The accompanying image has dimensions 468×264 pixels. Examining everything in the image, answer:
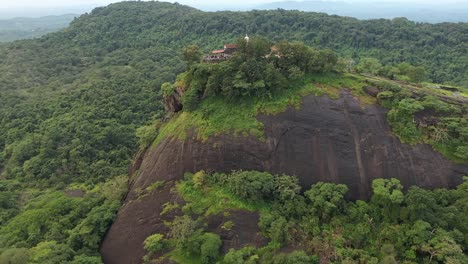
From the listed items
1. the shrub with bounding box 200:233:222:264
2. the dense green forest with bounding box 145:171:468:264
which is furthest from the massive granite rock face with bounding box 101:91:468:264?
the shrub with bounding box 200:233:222:264

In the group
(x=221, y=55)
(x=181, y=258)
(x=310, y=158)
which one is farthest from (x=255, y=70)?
(x=181, y=258)

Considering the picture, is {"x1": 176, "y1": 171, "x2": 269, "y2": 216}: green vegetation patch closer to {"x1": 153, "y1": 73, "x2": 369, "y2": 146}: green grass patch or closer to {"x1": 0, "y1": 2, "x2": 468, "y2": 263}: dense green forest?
{"x1": 153, "y1": 73, "x2": 369, "y2": 146}: green grass patch

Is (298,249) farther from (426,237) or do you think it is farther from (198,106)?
(198,106)

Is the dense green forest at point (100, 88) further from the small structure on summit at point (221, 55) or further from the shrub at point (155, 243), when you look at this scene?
the small structure on summit at point (221, 55)

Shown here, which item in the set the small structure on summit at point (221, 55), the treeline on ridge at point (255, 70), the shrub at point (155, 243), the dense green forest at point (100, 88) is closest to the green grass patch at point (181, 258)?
the shrub at point (155, 243)

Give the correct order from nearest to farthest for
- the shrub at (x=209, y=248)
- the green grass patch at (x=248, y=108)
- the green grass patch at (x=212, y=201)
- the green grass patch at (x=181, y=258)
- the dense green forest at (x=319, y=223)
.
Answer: the dense green forest at (x=319, y=223)
the shrub at (x=209, y=248)
the green grass patch at (x=181, y=258)
the green grass patch at (x=212, y=201)
the green grass patch at (x=248, y=108)

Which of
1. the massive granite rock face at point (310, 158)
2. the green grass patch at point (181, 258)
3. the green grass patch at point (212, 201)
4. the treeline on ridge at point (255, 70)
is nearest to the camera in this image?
the green grass patch at point (181, 258)
